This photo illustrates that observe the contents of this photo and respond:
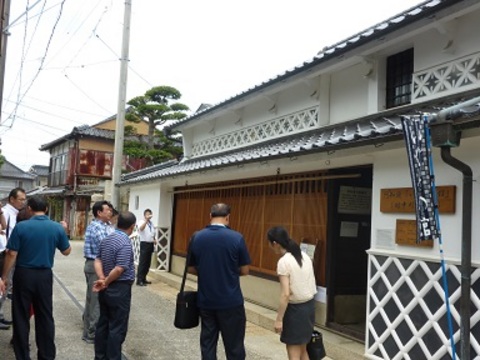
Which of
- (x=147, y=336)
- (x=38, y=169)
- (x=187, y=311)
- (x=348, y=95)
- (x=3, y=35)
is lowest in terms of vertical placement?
(x=147, y=336)

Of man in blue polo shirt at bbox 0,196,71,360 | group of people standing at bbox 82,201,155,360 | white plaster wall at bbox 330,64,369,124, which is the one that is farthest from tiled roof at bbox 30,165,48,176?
group of people standing at bbox 82,201,155,360

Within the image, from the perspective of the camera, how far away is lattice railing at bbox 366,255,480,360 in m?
4.64

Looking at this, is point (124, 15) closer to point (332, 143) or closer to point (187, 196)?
point (187, 196)

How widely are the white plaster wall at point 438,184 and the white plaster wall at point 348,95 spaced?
231 centimetres

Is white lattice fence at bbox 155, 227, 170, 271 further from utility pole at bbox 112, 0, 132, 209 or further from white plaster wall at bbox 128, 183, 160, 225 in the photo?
utility pole at bbox 112, 0, 132, 209

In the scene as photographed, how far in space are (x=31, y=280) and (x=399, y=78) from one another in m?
6.04

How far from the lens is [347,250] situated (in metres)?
7.64

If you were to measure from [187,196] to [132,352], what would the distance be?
691 centimetres

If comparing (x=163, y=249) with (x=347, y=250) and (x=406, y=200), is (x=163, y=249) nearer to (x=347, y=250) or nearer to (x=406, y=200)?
(x=347, y=250)

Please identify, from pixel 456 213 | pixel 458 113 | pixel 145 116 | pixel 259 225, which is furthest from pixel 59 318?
pixel 145 116

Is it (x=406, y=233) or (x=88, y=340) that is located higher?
(x=406, y=233)

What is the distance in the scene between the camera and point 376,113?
7.30m

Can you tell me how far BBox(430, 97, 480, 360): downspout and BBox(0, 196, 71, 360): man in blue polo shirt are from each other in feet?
14.3

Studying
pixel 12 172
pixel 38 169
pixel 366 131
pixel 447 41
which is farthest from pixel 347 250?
pixel 12 172
